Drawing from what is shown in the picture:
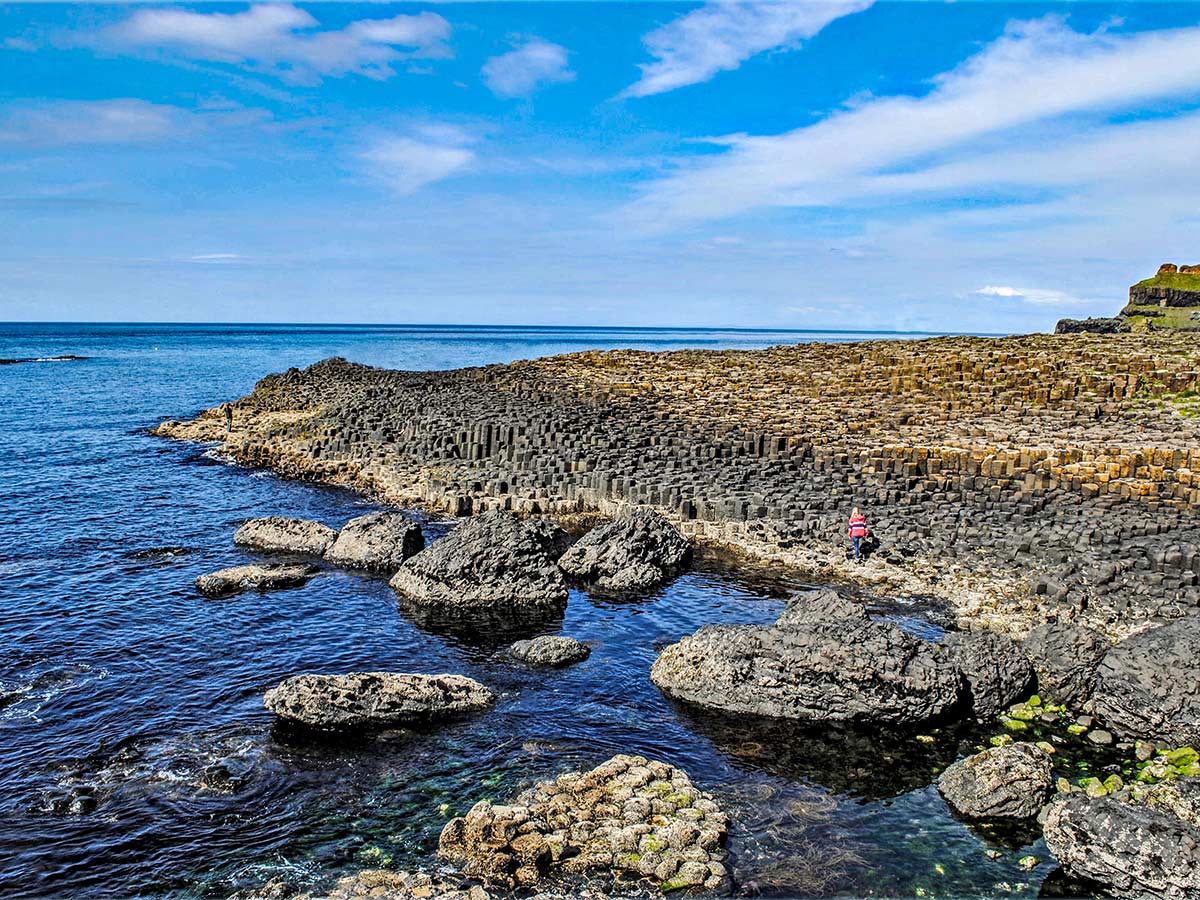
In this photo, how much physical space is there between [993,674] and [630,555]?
10.0 m

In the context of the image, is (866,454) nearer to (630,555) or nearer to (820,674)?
(630,555)

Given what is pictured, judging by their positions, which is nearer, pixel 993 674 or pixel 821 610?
pixel 993 674

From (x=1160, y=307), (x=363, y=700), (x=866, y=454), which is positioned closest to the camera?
(x=363, y=700)

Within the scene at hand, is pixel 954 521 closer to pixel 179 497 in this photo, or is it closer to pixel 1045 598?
pixel 1045 598

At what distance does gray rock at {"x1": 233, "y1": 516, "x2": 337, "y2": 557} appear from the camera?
2536cm

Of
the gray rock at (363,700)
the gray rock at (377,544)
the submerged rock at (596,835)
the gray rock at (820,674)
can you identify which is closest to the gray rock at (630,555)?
the gray rock at (377,544)

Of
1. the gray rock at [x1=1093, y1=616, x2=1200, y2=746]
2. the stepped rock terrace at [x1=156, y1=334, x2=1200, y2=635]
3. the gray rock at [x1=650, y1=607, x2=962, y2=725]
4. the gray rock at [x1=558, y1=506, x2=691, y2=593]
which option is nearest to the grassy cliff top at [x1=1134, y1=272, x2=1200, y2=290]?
the stepped rock terrace at [x1=156, y1=334, x2=1200, y2=635]

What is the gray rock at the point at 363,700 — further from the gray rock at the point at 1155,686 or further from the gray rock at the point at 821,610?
the gray rock at the point at 1155,686

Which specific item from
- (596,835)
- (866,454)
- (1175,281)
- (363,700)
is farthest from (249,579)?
(1175,281)

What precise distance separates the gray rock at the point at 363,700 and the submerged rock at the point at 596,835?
3.35 meters

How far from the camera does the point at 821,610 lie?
57.3 ft

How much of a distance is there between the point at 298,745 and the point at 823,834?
8.55 meters

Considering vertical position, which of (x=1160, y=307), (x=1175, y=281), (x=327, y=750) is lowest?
(x=327, y=750)

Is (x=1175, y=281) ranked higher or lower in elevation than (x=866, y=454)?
higher
